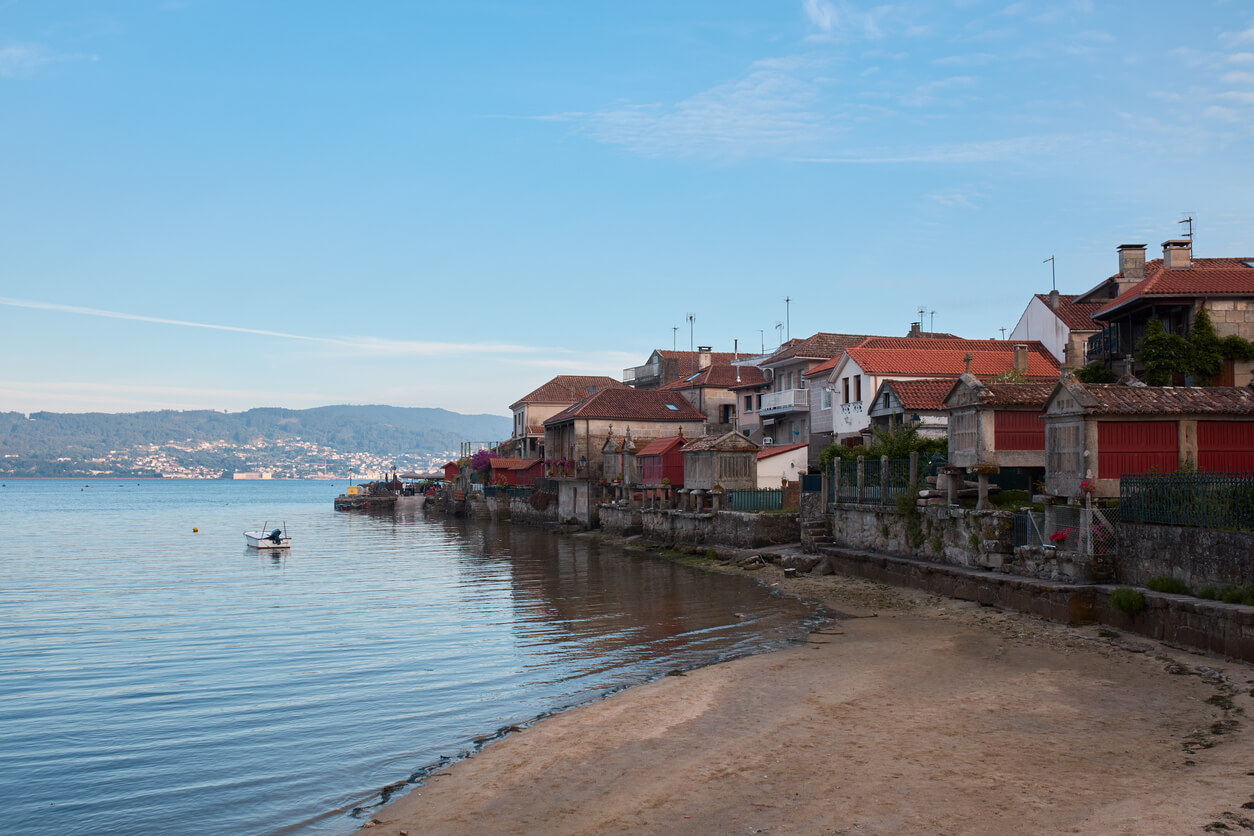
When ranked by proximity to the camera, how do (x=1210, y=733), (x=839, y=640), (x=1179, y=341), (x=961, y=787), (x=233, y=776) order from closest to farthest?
(x=961, y=787) < (x=1210, y=733) < (x=233, y=776) < (x=839, y=640) < (x=1179, y=341)

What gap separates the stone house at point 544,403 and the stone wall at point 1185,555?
71.3 metres

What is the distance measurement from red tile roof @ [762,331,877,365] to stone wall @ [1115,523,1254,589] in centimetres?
3939

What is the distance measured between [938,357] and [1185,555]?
3312 cm

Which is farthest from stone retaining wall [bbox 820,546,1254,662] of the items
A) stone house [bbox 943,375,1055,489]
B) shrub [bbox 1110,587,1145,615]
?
stone house [bbox 943,375,1055,489]

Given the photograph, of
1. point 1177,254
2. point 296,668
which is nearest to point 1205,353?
point 1177,254

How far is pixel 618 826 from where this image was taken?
1070 cm

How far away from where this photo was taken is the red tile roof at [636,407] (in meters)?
75.2

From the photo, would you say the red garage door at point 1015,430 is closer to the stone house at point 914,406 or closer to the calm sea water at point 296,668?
the calm sea water at point 296,668

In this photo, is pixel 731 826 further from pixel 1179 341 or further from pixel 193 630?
pixel 1179 341

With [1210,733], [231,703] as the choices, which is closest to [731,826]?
[1210,733]

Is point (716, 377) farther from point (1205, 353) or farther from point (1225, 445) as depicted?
point (1225, 445)

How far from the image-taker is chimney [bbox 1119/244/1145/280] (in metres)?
45.0

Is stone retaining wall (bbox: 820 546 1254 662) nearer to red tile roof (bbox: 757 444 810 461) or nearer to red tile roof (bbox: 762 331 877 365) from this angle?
red tile roof (bbox: 757 444 810 461)

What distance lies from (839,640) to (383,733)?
11.2 m
